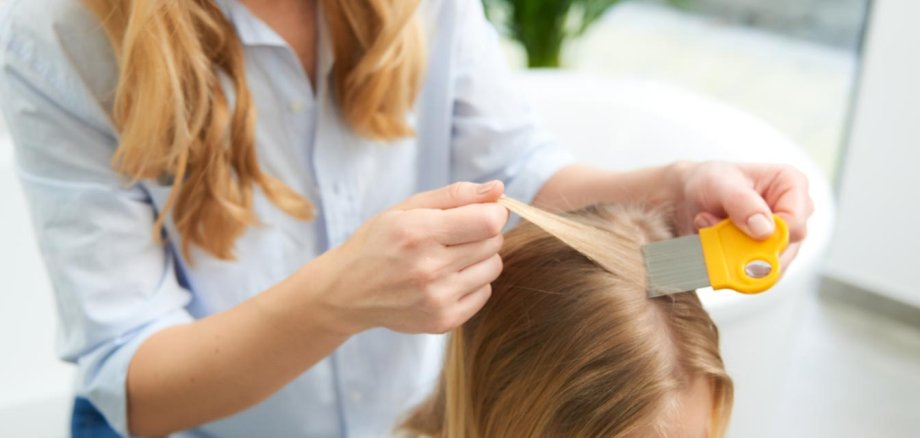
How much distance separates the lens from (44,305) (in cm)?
180

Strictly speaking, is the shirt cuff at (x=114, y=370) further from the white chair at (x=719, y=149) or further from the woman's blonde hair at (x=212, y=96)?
the white chair at (x=719, y=149)

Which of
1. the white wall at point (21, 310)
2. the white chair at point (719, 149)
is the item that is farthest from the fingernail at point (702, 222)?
the white wall at point (21, 310)

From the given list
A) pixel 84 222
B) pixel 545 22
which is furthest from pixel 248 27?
pixel 545 22

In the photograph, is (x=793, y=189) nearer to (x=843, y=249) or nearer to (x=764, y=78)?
(x=843, y=249)

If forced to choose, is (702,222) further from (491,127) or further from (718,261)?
(491,127)

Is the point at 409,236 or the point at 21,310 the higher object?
the point at 409,236

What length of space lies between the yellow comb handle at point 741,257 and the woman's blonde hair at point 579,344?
0.06 metres

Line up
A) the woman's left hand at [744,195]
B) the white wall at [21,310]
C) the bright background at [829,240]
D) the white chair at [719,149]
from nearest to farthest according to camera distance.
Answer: the woman's left hand at [744,195] < the white chair at [719,149] < the bright background at [829,240] < the white wall at [21,310]

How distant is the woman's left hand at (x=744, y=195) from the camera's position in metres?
0.72

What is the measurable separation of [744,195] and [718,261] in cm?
8

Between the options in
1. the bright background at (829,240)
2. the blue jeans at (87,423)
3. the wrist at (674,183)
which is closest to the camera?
the wrist at (674,183)

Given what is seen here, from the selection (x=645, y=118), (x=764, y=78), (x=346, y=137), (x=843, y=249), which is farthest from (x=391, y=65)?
(x=764, y=78)

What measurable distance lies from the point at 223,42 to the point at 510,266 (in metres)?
0.32

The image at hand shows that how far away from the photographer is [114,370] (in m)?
0.82
